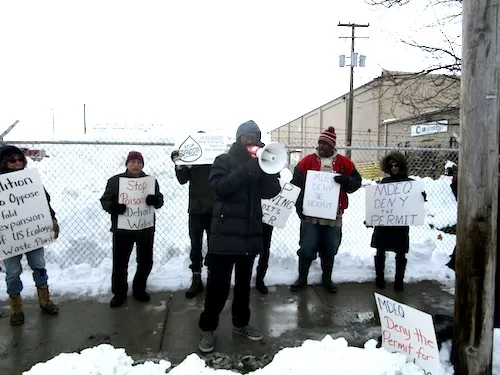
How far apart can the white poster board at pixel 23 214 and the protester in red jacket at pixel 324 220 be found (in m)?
2.80

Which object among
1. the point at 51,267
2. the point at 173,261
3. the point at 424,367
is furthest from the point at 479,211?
the point at 51,267

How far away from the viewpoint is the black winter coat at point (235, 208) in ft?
10.5

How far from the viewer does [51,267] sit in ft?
17.1

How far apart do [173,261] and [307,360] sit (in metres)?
3.14

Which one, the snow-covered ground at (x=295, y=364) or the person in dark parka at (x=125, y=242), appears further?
the person in dark parka at (x=125, y=242)

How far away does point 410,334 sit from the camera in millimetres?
2689

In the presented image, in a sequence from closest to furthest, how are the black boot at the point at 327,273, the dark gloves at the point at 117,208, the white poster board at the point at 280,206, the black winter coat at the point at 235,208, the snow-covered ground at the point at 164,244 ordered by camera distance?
the black winter coat at the point at 235,208 < the dark gloves at the point at 117,208 < the white poster board at the point at 280,206 < the black boot at the point at 327,273 < the snow-covered ground at the point at 164,244

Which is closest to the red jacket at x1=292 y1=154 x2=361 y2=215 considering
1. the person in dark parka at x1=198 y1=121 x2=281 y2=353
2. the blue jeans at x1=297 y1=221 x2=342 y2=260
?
the blue jeans at x1=297 y1=221 x2=342 y2=260

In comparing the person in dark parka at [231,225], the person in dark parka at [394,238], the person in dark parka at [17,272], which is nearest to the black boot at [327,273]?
the person in dark parka at [394,238]

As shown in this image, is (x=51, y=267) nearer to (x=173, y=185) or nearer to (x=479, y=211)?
(x=173, y=185)

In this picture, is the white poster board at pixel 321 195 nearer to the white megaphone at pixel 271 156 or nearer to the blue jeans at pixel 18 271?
the white megaphone at pixel 271 156

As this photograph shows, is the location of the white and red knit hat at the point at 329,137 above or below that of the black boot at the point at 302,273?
above

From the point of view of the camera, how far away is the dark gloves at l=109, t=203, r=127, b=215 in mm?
4121

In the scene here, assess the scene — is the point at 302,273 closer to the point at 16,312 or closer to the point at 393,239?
the point at 393,239
